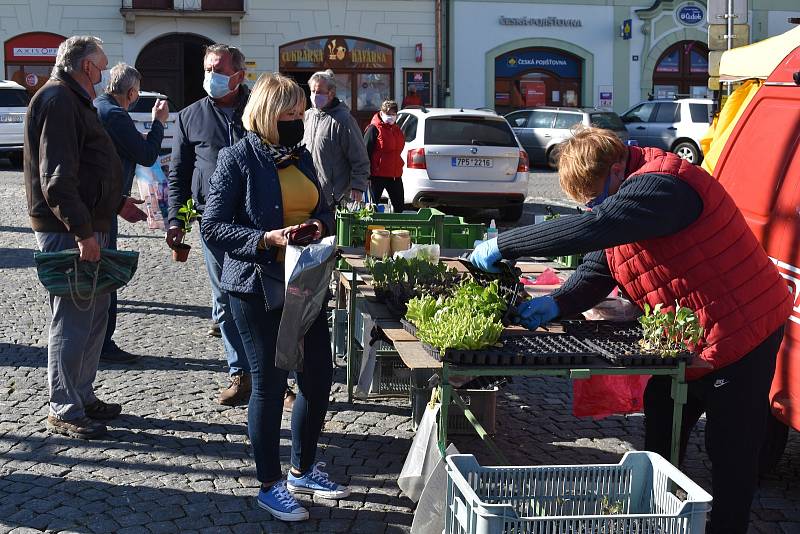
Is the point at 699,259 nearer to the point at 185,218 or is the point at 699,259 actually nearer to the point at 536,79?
the point at 185,218

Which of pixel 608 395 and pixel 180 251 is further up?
pixel 180 251

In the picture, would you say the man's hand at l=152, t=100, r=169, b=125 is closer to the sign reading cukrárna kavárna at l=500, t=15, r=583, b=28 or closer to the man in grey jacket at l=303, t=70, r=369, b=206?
the man in grey jacket at l=303, t=70, r=369, b=206

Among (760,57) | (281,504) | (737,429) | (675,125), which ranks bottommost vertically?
(281,504)

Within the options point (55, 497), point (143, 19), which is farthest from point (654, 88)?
point (55, 497)

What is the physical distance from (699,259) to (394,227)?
2.98 meters

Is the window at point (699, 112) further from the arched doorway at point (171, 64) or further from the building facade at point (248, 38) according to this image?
the arched doorway at point (171, 64)

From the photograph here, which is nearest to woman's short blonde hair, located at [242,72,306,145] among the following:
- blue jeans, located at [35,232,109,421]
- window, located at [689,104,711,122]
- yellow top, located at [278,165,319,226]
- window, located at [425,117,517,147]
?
yellow top, located at [278,165,319,226]

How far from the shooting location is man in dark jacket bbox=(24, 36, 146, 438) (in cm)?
525

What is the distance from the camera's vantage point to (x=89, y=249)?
5379 mm

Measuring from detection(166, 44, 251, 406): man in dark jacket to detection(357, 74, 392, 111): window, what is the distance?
73.6ft

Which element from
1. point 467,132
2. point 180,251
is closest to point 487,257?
point 180,251

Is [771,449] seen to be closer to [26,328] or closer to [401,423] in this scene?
[401,423]

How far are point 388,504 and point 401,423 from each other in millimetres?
1194

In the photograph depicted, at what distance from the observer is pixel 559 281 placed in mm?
5480
